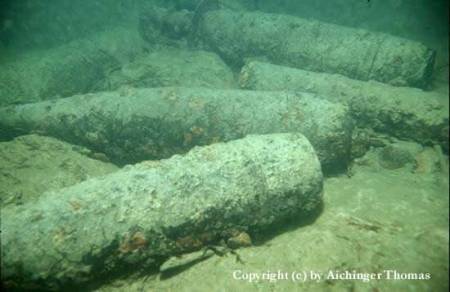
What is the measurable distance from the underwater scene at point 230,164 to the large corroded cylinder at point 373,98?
0.09 feet

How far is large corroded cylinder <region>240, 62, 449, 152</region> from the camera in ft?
16.4

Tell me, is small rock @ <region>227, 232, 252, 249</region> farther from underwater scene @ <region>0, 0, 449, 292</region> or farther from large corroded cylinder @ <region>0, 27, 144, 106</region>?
large corroded cylinder @ <region>0, 27, 144, 106</region>

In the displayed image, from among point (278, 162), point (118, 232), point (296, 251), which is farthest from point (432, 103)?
point (118, 232)

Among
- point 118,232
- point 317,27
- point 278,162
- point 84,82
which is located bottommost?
point 84,82

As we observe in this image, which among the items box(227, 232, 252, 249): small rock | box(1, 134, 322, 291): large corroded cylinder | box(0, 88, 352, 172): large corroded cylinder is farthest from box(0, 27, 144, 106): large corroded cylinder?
box(227, 232, 252, 249): small rock

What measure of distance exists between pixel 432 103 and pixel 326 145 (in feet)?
6.01

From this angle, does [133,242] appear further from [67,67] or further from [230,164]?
[67,67]

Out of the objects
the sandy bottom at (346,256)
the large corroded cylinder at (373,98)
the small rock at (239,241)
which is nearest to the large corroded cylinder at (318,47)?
the large corroded cylinder at (373,98)

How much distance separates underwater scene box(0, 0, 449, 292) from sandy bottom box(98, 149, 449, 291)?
0.02m

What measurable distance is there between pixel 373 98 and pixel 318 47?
2230 mm

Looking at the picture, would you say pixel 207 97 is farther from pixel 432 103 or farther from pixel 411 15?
pixel 411 15

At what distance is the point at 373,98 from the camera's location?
218 inches

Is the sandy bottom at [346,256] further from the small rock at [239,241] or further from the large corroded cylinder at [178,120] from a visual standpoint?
the large corroded cylinder at [178,120]

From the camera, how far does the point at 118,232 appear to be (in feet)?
10.3
